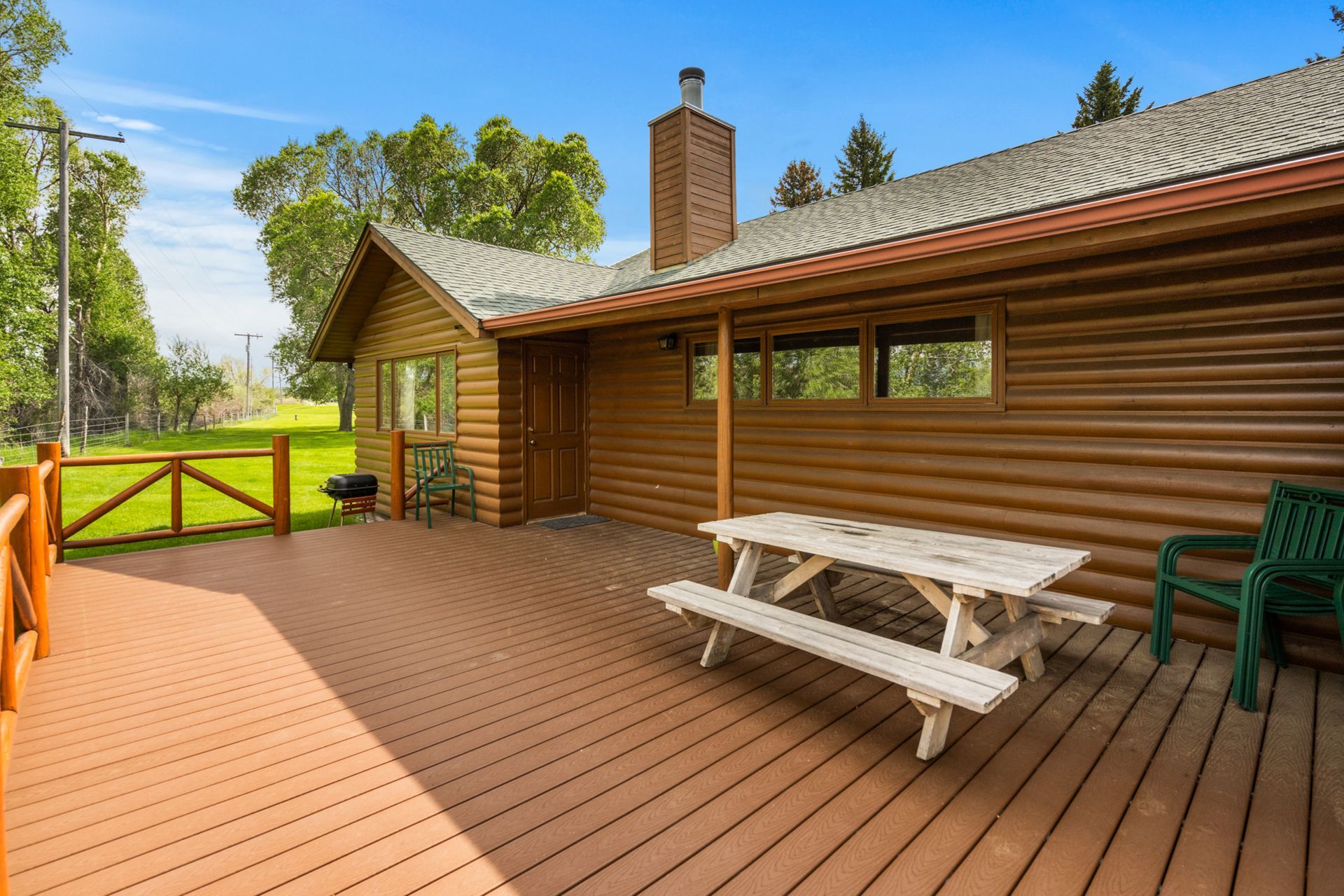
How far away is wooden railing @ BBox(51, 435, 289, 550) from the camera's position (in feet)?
15.6

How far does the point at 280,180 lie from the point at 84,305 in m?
7.80

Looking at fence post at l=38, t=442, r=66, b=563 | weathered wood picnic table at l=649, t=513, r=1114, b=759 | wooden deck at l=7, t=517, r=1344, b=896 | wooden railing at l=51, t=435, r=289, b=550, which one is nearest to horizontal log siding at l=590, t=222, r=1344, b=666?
wooden deck at l=7, t=517, r=1344, b=896

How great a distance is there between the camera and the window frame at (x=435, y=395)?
7113 mm

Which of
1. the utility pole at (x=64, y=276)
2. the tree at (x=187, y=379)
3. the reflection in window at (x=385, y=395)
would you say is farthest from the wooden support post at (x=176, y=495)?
the tree at (x=187, y=379)

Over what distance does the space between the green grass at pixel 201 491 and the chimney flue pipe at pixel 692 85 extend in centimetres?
613

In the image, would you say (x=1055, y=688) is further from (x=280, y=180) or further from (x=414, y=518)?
(x=280, y=180)

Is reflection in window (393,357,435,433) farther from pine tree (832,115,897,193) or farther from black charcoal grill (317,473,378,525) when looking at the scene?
pine tree (832,115,897,193)

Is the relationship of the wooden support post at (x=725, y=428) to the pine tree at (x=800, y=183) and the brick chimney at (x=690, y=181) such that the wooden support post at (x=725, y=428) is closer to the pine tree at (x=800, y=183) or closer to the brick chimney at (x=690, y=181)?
the brick chimney at (x=690, y=181)

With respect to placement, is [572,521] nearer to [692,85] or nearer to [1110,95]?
[692,85]

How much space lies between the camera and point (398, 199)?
78.0ft

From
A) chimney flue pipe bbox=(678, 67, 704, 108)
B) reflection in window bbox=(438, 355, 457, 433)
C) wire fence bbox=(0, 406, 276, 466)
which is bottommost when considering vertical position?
wire fence bbox=(0, 406, 276, 466)

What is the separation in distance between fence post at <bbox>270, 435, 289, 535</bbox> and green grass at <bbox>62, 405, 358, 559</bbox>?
11.7 inches

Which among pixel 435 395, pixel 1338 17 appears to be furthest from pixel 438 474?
pixel 1338 17

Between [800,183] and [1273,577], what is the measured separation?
2368cm
